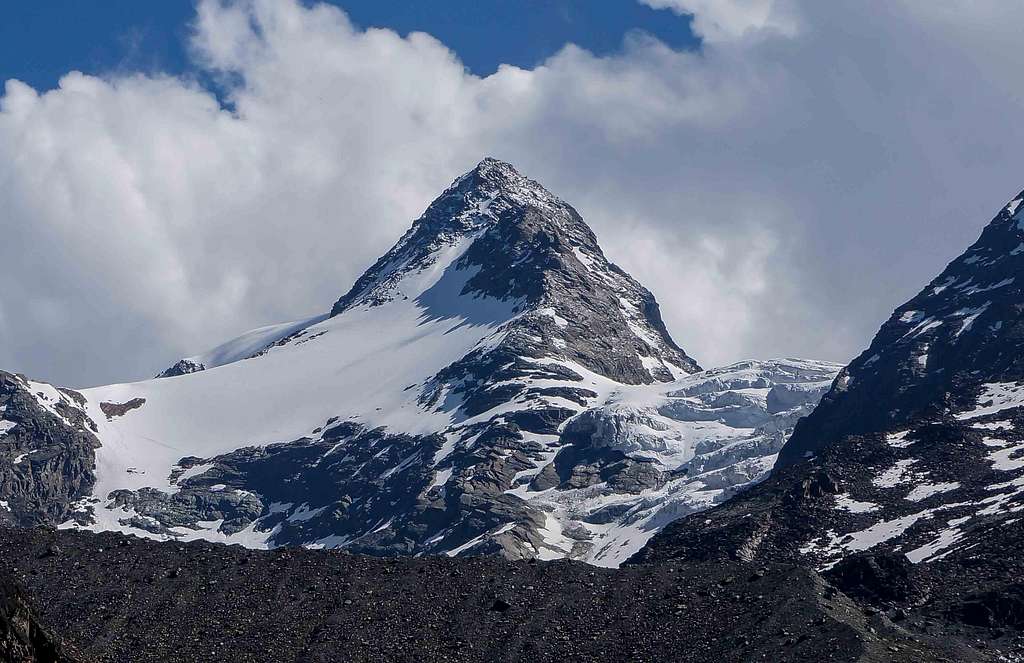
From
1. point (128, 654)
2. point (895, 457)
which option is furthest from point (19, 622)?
point (895, 457)

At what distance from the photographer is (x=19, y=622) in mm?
67750

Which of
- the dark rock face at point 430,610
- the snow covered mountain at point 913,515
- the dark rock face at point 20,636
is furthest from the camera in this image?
the snow covered mountain at point 913,515

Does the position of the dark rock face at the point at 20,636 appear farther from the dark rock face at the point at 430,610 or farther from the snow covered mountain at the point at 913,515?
the snow covered mountain at the point at 913,515

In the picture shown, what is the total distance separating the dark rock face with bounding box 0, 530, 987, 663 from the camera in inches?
3698

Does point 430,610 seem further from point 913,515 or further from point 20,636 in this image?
point 913,515

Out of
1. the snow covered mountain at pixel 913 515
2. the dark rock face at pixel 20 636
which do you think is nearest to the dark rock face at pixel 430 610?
the snow covered mountain at pixel 913 515

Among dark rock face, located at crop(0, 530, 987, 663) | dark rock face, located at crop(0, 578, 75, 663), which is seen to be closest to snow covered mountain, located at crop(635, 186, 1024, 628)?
dark rock face, located at crop(0, 530, 987, 663)

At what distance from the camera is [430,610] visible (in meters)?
104

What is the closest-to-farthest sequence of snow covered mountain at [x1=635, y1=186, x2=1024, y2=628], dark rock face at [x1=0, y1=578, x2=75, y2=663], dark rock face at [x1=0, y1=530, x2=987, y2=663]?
dark rock face at [x1=0, y1=578, x2=75, y2=663] < dark rock face at [x1=0, y1=530, x2=987, y2=663] < snow covered mountain at [x1=635, y1=186, x2=1024, y2=628]

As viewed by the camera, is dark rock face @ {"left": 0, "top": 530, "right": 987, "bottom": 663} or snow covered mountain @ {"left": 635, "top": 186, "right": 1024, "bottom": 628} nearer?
dark rock face @ {"left": 0, "top": 530, "right": 987, "bottom": 663}

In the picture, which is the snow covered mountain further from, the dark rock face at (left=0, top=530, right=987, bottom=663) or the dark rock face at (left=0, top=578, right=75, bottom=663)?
the dark rock face at (left=0, top=578, right=75, bottom=663)

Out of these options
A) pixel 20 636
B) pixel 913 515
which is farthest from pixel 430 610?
pixel 913 515

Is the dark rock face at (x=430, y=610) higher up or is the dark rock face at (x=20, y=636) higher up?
the dark rock face at (x=430, y=610)

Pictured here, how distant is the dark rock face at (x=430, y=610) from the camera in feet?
308
